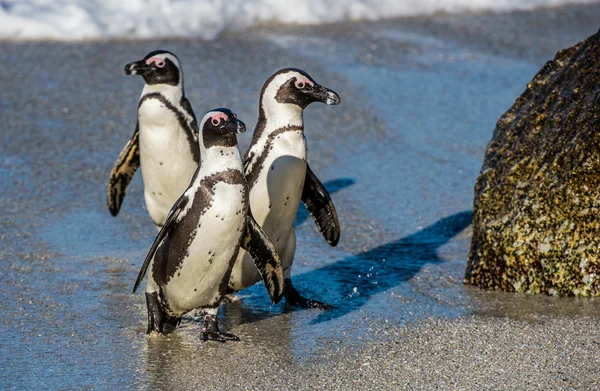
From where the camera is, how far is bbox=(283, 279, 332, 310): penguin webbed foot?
4.66m

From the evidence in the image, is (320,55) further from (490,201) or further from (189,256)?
(189,256)

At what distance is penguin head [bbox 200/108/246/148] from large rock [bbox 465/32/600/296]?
1.45 metres

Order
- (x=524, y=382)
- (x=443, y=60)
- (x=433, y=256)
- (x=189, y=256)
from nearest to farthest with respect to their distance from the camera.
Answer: (x=524, y=382)
(x=189, y=256)
(x=433, y=256)
(x=443, y=60)

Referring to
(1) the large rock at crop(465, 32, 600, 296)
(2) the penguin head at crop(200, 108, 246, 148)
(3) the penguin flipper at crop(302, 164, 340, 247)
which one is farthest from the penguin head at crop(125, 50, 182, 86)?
(1) the large rock at crop(465, 32, 600, 296)

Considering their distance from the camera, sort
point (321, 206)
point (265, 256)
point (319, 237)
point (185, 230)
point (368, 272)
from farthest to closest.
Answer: point (319, 237), point (368, 272), point (321, 206), point (265, 256), point (185, 230)

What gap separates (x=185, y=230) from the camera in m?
4.19

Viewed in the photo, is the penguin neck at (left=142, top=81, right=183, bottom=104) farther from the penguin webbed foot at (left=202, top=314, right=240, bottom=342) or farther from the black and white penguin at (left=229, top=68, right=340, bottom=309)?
the penguin webbed foot at (left=202, top=314, right=240, bottom=342)

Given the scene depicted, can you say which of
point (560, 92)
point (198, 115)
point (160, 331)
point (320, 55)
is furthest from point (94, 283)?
point (320, 55)

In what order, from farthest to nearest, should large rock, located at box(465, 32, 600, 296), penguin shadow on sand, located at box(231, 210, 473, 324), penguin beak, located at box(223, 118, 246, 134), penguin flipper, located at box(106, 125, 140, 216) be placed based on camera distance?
penguin flipper, located at box(106, 125, 140, 216), penguin shadow on sand, located at box(231, 210, 473, 324), large rock, located at box(465, 32, 600, 296), penguin beak, located at box(223, 118, 246, 134)

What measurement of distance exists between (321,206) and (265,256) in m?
0.74

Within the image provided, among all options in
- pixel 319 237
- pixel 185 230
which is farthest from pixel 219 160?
pixel 319 237

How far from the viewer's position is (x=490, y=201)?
4.92 meters

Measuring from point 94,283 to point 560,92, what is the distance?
258cm

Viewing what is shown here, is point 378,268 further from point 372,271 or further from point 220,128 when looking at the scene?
point 220,128
